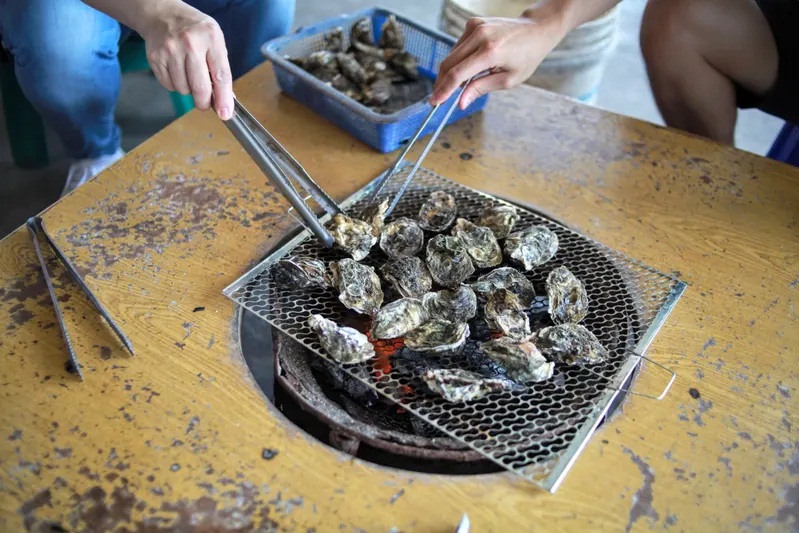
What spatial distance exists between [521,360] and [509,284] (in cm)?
20

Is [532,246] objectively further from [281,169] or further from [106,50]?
[106,50]

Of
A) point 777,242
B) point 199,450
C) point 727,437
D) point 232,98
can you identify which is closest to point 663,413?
point 727,437

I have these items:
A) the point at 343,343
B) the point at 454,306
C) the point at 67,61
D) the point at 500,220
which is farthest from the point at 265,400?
the point at 67,61

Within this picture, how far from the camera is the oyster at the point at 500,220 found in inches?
50.6

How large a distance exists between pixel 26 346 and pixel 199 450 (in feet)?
1.19

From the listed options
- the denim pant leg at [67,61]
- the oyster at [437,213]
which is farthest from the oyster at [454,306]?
the denim pant leg at [67,61]

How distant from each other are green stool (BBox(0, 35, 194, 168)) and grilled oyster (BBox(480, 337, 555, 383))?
1.53 m

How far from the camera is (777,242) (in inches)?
52.9

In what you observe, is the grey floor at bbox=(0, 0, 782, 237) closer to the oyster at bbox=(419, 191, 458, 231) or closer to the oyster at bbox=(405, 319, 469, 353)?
the oyster at bbox=(419, 191, 458, 231)

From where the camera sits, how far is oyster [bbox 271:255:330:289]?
1137 mm

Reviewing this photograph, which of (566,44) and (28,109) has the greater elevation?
(566,44)

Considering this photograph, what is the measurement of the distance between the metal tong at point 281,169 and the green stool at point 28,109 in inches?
37.6

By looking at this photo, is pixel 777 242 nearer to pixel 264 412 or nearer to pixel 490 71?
pixel 490 71

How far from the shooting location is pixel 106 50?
174 cm
